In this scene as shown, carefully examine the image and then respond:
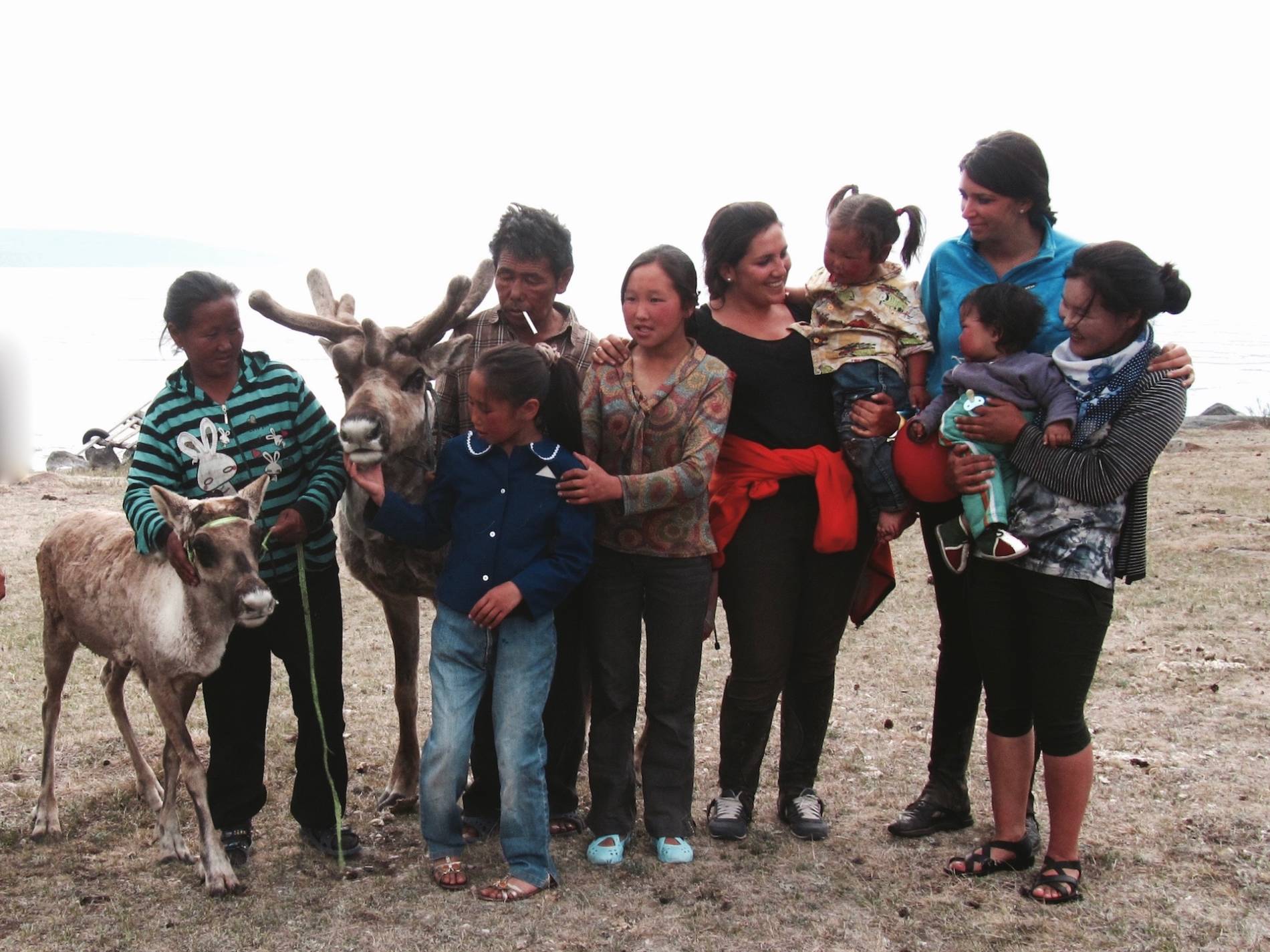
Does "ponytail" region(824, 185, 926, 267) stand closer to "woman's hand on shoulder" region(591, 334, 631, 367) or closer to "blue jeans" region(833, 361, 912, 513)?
"blue jeans" region(833, 361, 912, 513)

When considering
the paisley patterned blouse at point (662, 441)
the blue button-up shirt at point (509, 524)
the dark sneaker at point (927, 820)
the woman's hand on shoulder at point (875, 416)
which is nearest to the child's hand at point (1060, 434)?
the woman's hand on shoulder at point (875, 416)

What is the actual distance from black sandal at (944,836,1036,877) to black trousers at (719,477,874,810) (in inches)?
30.7

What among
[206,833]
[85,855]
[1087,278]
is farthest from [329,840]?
[1087,278]

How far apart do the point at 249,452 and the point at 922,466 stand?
8.28ft

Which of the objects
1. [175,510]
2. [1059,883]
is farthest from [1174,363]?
[175,510]

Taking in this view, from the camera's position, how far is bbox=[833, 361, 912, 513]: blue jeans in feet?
14.9

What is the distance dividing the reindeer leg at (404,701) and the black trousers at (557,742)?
40 centimetres

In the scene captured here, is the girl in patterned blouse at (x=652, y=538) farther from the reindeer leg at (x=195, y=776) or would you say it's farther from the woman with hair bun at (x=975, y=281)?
the reindeer leg at (x=195, y=776)

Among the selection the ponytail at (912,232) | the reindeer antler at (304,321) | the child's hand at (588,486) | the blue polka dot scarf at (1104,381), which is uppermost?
the ponytail at (912,232)

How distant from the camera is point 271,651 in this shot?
4840 mm

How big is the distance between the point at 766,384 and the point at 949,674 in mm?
1505

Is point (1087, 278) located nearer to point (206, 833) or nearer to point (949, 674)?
point (949, 674)

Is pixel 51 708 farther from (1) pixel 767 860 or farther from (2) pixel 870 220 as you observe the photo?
(2) pixel 870 220

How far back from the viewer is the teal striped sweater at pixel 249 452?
4.41 m
